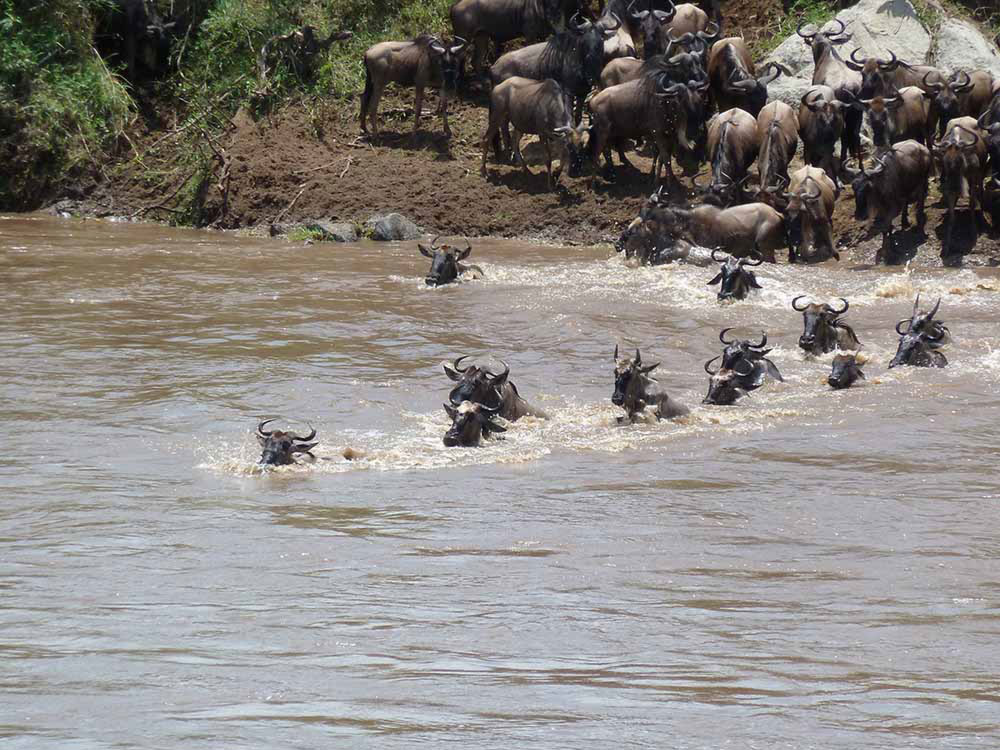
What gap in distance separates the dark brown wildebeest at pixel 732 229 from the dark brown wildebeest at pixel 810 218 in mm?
182

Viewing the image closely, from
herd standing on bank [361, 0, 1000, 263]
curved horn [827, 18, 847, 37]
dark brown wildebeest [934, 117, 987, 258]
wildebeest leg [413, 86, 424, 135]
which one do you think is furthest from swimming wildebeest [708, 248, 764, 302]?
wildebeest leg [413, 86, 424, 135]

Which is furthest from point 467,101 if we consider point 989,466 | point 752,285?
point 989,466

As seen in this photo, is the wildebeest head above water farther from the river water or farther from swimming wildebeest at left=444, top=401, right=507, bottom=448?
swimming wildebeest at left=444, top=401, right=507, bottom=448

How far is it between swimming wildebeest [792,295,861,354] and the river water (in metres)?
0.18

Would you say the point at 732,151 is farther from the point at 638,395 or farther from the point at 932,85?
the point at 638,395

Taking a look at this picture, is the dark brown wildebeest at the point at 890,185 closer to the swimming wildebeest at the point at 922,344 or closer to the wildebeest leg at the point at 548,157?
the wildebeest leg at the point at 548,157

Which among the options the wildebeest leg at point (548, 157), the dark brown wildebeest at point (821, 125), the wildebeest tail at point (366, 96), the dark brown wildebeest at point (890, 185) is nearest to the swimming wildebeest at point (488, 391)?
the dark brown wildebeest at point (890, 185)

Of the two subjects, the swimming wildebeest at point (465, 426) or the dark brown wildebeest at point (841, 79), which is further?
the dark brown wildebeest at point (841, 79)

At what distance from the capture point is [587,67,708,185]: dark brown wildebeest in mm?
19406

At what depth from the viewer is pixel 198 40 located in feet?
80.2

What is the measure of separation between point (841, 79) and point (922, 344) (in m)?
8.12

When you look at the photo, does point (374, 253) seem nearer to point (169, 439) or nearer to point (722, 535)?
point (169, 439)

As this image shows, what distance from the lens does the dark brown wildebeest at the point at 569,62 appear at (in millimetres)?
21266

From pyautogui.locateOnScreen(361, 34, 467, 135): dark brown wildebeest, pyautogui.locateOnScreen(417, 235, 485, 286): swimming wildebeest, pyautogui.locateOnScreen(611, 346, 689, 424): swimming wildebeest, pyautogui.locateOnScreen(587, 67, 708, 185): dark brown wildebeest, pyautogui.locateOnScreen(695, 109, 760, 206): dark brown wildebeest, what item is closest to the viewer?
pyautogui.locateOnScreen(611, 346, 689, 424): swimming wildebeest
